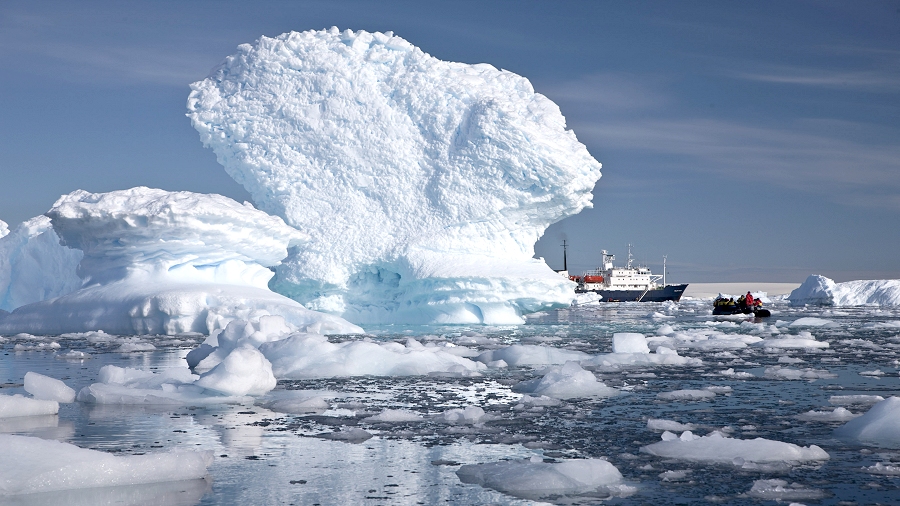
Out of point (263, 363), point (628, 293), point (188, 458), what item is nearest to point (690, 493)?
point (188, 458)

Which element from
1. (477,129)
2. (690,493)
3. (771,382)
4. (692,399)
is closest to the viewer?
(690,493)

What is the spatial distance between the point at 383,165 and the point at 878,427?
18458mm

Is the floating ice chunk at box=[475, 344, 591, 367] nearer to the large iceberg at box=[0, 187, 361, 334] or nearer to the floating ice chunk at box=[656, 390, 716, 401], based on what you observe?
the floating ice chunk at box=[656, 390, 716, 401]

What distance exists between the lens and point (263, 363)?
8125 millimetres

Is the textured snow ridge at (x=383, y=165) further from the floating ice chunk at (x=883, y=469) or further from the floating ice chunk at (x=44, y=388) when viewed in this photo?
the floating ice chunk at (x=883, y=469)

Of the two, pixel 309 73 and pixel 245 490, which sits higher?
pixel 309 73

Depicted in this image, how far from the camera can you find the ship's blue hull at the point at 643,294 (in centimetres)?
6744

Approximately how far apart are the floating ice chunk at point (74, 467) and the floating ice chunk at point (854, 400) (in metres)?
5.43

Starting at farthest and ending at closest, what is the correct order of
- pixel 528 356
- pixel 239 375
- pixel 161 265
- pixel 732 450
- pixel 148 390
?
pixel 161 265, pixel 528 356, pixel 148 390, pixel 239 375, pixel 732 450

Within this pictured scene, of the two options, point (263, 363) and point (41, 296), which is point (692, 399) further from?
point (41, 296)

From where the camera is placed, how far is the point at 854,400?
7430 mm

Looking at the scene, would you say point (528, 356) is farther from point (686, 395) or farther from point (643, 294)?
point (643, 294)

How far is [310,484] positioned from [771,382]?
6381 mm

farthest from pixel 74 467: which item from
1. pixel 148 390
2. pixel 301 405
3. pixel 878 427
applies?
pixel 878 427
